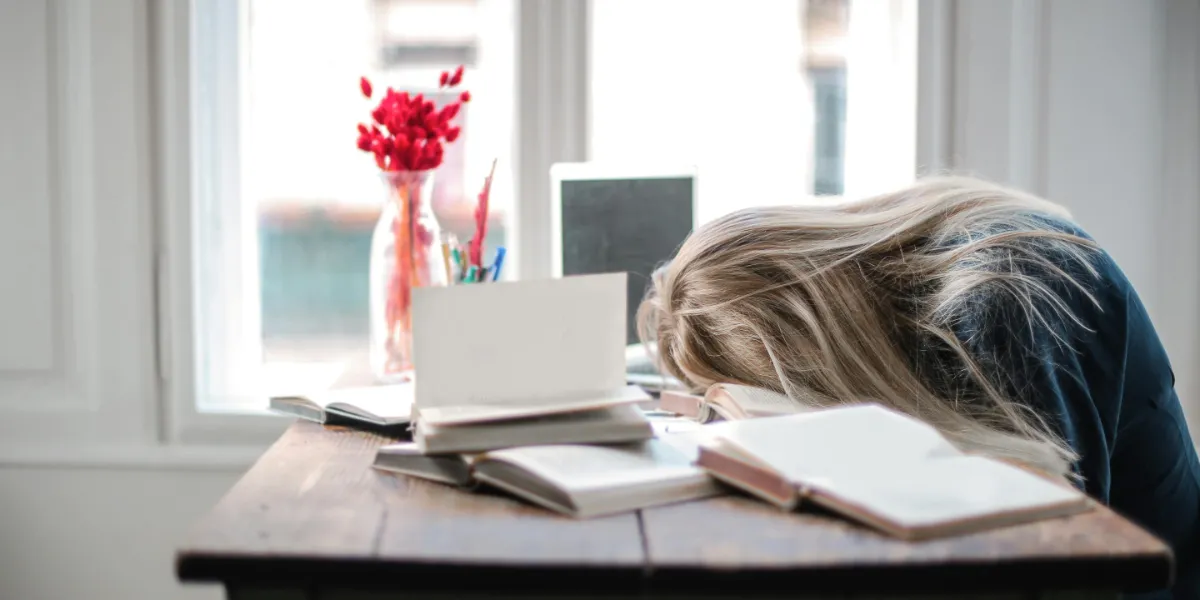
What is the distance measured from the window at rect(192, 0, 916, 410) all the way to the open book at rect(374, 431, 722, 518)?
1032mm

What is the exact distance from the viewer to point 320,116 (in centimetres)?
202

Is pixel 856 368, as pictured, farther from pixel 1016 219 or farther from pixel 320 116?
pixel 320 116

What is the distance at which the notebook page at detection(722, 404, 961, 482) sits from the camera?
2.52 feet

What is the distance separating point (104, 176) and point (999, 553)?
1677 millimetres

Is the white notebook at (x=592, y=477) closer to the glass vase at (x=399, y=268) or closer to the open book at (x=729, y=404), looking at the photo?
the open book at (x=729, y=404)

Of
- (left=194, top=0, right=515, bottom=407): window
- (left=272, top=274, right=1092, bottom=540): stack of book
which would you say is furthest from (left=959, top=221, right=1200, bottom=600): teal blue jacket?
(left=194, top=0, right=515, bottom=407): window

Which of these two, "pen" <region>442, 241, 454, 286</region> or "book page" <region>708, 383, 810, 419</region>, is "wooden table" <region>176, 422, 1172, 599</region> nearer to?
"book page" <region>708, 383, 810, 419</region>

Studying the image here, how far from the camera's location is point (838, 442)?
0.81 meters

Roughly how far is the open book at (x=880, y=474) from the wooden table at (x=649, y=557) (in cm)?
1

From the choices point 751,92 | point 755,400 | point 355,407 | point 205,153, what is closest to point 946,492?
point 755,400

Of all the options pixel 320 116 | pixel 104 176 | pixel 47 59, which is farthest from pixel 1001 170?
→ pixel 47 59

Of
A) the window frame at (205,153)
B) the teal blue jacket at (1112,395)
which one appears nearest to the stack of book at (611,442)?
the teal blue jacket at (1112,395)

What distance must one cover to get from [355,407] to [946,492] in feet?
2.07

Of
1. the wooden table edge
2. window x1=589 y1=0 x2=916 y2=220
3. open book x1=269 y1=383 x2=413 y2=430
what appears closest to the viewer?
the wooden table edge
